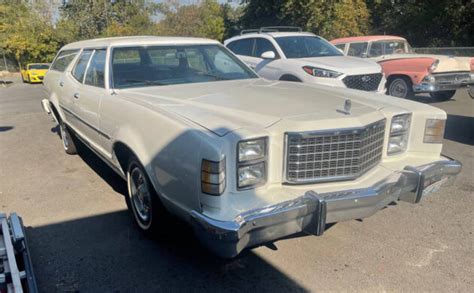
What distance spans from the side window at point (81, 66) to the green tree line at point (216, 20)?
17780 mm

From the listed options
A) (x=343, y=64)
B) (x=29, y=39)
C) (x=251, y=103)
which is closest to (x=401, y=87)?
(x=343, y=64)

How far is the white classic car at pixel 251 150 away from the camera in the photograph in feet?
8.17

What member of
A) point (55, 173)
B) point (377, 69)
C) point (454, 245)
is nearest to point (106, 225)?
point (55, 173)

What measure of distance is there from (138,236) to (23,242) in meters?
1.09

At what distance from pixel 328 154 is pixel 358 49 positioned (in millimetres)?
9244

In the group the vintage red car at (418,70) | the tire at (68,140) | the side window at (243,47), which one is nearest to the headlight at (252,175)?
the tire at (68,140)

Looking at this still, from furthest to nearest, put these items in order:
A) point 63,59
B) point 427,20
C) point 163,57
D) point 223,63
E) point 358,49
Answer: point 427,20, point 358,49, point 63,59, point 223,63, point 163,57

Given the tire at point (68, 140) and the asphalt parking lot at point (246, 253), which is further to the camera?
the tire at point (68, 140)

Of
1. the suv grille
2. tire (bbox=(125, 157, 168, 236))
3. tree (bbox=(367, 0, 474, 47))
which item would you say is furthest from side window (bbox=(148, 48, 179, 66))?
tree (bbox=(367, 0, 474, 47))

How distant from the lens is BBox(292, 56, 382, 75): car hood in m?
7.42

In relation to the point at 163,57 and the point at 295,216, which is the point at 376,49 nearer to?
the point at 163,57

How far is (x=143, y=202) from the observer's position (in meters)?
3.52

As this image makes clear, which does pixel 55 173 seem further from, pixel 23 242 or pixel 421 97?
pixel 421 97

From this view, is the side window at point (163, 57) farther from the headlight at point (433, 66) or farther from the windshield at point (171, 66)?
the headlight at point (433, 66)
